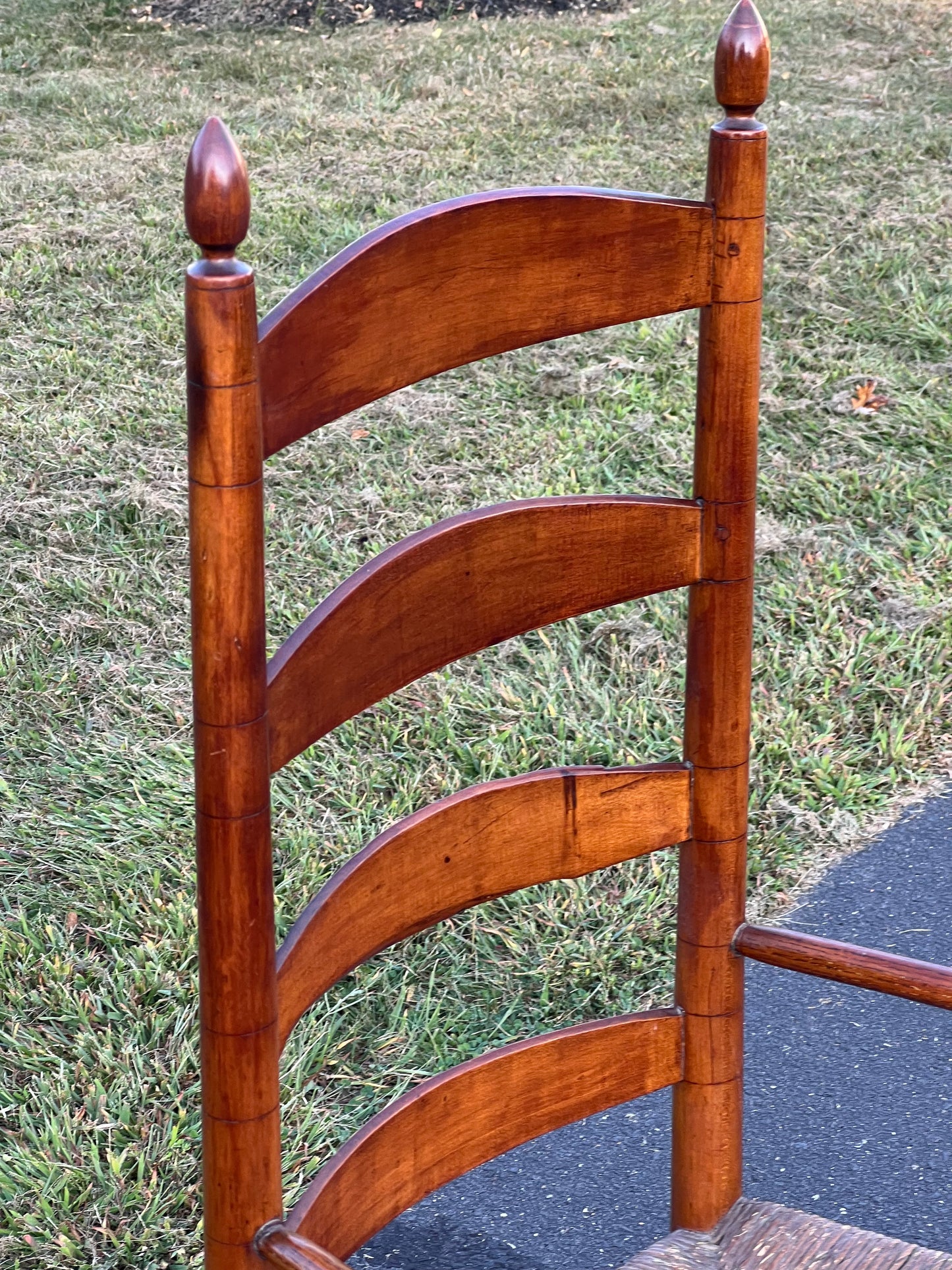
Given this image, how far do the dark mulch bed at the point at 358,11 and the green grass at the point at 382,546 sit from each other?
58.5 inches

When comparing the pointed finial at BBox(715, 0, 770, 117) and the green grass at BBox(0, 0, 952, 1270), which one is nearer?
the pointed finial at BBox(715, 0, 770, 117)

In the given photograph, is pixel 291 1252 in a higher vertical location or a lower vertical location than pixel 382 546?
higher

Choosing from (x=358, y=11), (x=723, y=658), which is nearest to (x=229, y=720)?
(x=723, y=658)

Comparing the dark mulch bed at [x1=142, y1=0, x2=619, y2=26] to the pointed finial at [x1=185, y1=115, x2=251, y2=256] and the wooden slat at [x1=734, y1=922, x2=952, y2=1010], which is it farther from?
the pointed finial at [x1=185, y1=115, x2=251, y2=256]

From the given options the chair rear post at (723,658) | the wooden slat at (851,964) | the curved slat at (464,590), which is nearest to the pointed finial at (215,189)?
the curved slat at (464,590)

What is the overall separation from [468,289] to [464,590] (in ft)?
0.58

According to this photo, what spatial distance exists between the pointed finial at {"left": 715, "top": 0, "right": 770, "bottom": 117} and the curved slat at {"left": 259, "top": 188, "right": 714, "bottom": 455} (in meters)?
0.07

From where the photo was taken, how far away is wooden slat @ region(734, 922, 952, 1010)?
3.30ft

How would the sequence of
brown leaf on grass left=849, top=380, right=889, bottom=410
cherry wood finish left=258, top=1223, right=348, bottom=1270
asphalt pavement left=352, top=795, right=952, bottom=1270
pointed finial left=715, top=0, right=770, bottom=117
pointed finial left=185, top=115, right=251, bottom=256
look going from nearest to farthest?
pointed finial left=185, top=115, right=251, bottom=256 → cherry wood finish left=258, top=1223, right=348, bottom=1270 → pointed finial left=715, top=0, right=770, bottom=117 → asphalt pavement left=352, top=795, right=952, bottom=1270 → brown leaf on grass left=849, top=380, right=889, bottom=410

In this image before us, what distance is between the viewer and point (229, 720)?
753 mm

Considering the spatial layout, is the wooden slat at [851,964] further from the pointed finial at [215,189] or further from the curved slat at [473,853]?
the pointed finial at [215,189]

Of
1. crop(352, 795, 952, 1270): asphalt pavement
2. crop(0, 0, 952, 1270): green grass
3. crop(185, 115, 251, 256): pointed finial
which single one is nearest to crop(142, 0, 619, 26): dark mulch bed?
crop(0, 0, 952, 1270): green grass

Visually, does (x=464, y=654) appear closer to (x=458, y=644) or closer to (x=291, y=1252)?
(x=458, y=644)

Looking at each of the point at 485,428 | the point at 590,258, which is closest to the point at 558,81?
the point at 485,428
